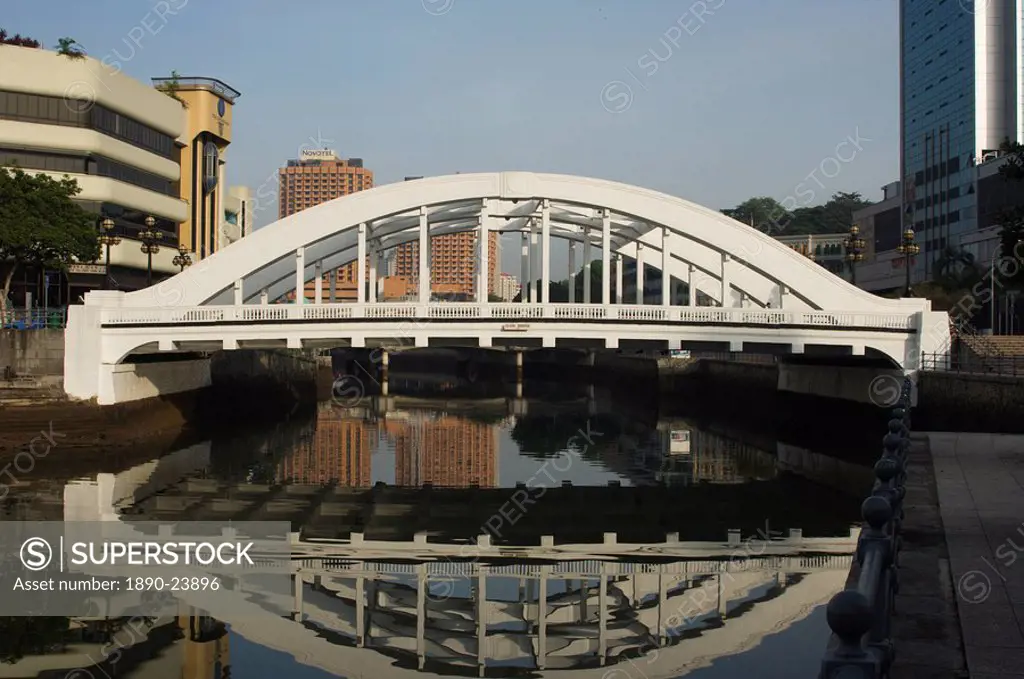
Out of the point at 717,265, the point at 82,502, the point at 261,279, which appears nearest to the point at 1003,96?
the point at 717,265

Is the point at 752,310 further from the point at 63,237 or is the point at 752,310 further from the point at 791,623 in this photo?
the point at 63,237

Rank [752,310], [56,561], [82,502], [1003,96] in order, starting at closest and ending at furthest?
1. [56,561]
2. [82,502]
3. [752,310]
4. [1003,96]

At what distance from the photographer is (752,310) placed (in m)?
33.6

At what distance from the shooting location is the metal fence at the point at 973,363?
1361 inches

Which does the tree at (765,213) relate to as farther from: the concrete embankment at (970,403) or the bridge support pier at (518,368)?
the concrete embankment at (970,403)

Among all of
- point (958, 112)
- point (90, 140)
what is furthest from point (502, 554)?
point (958, 112)

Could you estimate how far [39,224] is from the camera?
39531mm

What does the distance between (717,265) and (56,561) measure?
28.1m

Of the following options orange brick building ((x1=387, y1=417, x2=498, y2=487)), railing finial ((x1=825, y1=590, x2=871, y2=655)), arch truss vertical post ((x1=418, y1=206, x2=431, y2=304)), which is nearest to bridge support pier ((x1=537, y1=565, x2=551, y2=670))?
railing finial ((x1=825, y1=590, x2=871, y2=655))

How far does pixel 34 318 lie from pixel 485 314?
1868 centimetres

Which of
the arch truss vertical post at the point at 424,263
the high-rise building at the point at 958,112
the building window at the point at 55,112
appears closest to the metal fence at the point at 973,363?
the arch truss vertical post at the point at 424,263

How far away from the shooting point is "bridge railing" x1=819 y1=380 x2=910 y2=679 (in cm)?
419

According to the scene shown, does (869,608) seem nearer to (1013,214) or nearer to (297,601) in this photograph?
(297,601)

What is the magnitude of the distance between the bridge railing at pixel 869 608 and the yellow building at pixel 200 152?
59462 millimetres
